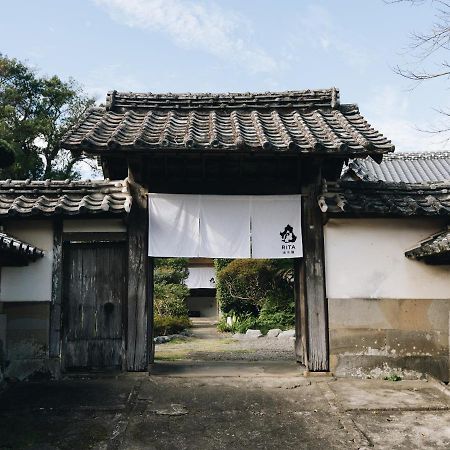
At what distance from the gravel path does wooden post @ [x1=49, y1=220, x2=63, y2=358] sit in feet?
12.9

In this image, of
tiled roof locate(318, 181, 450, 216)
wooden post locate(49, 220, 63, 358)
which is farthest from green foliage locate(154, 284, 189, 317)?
tiled roof locate(318, 181, 450, 216)

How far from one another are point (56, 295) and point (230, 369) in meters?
3.44

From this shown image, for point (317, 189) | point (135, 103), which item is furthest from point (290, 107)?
point (135, 103)

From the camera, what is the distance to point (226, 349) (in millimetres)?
14836

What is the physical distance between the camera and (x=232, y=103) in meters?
9.82

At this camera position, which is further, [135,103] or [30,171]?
[30,171]

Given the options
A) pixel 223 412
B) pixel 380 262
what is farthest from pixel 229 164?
pixel 223 412

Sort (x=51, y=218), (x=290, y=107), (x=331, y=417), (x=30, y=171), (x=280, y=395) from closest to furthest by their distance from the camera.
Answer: (x=331, y=417), (x=280, y=395), (x=51, y=218), (x=290, y=107), (x=30, y=171)

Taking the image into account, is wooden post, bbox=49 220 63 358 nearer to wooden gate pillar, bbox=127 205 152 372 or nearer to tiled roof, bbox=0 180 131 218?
tiled roof, bbox=0 180 131 218

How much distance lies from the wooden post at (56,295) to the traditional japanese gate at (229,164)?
1.20 meters

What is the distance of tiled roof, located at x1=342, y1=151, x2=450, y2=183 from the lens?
760 inches

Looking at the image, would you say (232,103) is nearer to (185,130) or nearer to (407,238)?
(185,130)

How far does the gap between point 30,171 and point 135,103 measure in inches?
844

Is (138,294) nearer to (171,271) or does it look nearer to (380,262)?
(380,262)
